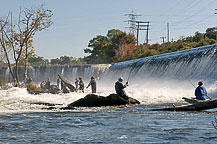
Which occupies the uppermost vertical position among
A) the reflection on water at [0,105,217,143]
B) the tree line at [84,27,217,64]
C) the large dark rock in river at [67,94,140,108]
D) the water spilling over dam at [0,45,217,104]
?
the tree line at [84,27,217,64]

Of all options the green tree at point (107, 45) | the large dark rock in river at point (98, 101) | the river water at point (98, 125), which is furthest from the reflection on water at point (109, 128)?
the green tree at point (107, 45)

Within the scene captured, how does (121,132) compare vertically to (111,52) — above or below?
below

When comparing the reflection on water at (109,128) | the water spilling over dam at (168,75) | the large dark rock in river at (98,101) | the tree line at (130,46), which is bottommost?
the reflection on water at (109,128)

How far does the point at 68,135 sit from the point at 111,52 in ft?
256

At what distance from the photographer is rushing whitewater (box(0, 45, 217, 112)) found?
21.5m

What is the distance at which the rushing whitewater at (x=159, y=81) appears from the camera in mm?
21500

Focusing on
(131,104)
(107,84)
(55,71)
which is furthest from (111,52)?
(131,104)

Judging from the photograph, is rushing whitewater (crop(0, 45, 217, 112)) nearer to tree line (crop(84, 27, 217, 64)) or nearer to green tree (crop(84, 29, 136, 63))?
tree line (crop(84, 27, 217, 64))

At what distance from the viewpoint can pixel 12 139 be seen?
970 cm

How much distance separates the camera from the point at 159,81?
36.1 m

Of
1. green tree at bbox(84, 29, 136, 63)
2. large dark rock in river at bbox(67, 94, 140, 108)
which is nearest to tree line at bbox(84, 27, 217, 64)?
green tree at bbox(84, 29, 136, 63)

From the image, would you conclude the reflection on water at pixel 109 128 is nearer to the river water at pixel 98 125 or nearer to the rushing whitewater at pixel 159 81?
the river water at pixel 98 125

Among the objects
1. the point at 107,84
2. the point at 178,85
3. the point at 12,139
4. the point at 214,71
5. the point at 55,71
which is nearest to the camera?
the point at 12,139

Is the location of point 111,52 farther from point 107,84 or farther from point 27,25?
point 27,25
